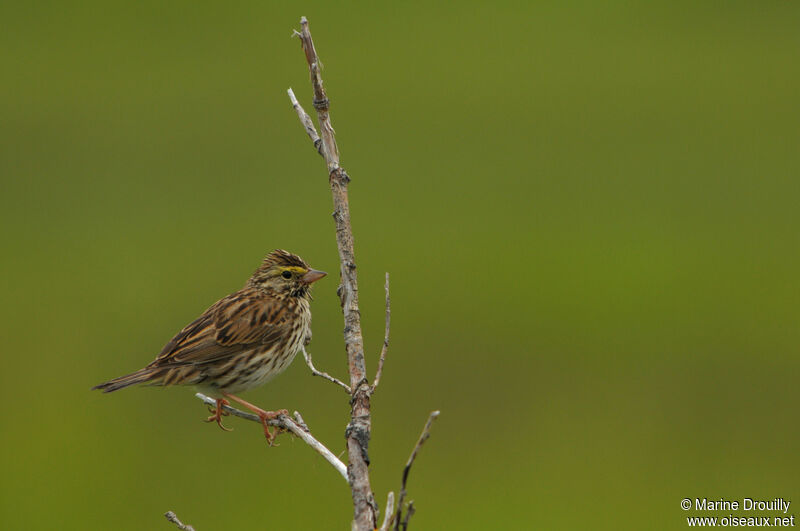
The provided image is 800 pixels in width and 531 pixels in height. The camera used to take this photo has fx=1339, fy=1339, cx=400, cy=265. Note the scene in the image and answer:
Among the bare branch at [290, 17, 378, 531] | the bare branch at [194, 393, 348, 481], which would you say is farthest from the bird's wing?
the bare branch at [290, 17, 378, 531]

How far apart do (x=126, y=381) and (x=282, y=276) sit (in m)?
1.53

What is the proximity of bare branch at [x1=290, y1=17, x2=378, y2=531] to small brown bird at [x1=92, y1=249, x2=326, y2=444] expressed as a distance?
7.71 feet

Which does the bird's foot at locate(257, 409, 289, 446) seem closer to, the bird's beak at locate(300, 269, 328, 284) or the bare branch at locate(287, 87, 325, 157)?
the bird's beak at locate(300, 269, 328, 284)

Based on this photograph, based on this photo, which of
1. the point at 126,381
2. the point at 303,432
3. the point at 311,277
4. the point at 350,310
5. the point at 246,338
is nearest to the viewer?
the point at 350,310

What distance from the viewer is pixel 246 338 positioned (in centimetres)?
909

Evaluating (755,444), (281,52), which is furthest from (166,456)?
(281,52)

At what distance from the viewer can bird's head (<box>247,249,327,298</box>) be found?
30.6ft

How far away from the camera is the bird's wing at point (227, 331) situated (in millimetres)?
8953

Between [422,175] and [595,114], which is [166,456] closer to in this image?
[422,175]

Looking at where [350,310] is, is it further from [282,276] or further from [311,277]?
[282,276]

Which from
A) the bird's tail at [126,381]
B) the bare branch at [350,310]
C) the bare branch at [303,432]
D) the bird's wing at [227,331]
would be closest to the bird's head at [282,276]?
the bird's wing at [227,331]

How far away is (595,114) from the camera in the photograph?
45656mm

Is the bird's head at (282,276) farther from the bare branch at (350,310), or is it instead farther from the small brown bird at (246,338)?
the bare branch at (350,310)

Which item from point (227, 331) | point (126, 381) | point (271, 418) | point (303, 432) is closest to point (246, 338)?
point (227, 331)
